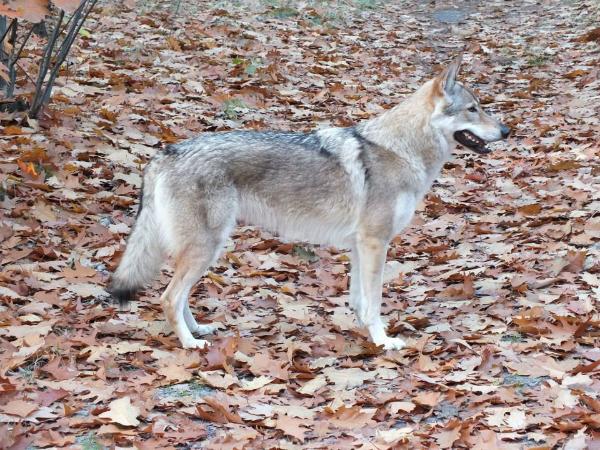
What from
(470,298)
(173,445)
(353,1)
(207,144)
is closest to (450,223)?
(470,298)

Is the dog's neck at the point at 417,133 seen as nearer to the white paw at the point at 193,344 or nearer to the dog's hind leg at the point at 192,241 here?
the dog's hind leg at the point at 192,241

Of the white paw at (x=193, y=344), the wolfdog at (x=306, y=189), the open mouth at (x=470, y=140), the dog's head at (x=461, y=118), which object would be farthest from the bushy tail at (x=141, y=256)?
the open mouth at (x=470, y=140)

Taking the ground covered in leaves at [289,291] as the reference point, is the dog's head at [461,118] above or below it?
above

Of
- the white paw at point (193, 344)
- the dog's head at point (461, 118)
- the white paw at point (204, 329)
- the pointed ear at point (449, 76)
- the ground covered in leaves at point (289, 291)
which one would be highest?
the pointed ear at point (449, 76)

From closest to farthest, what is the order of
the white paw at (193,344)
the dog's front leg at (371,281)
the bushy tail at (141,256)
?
the white paw at (193,344) → the bushy tail at (141,256) → the dog's front leg at (371,281)

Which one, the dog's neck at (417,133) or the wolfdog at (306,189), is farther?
the dog's neck at (417,133)

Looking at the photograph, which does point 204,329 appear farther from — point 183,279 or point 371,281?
point 371,281

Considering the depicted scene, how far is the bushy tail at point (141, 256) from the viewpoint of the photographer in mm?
5277

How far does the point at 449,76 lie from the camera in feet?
19.0

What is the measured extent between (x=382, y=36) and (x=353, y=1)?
279cm

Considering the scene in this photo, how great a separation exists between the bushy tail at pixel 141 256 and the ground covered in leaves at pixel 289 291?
1.00ft

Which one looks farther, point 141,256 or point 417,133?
point 417,133

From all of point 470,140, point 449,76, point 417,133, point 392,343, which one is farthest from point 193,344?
point 449,76

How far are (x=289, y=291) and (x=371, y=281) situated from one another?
992 millimetres
